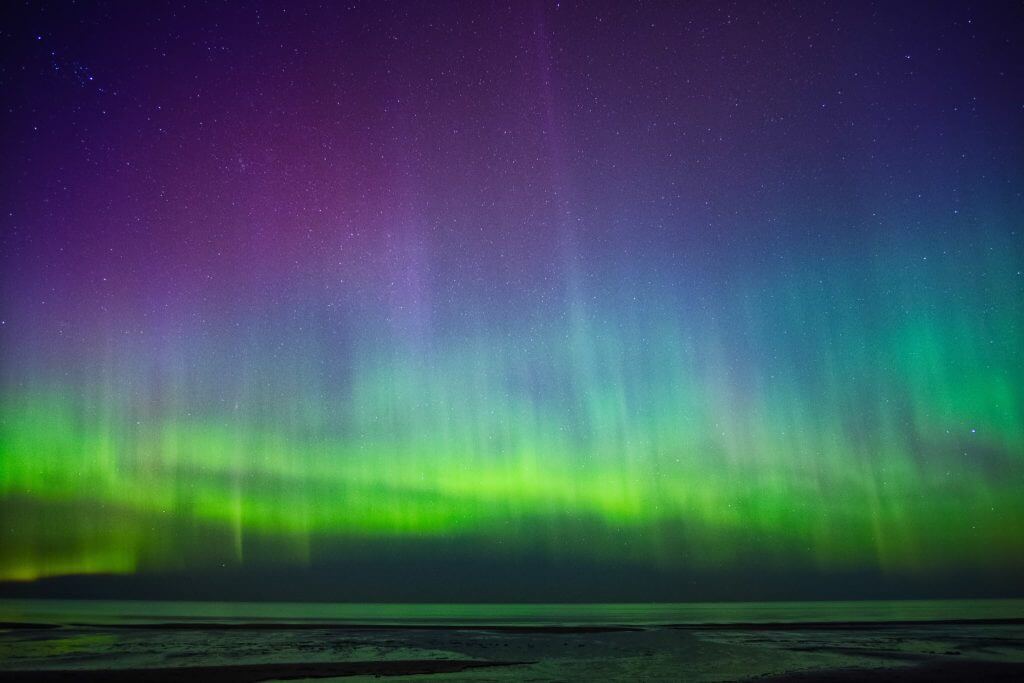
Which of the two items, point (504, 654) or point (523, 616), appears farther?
point (523, 616)

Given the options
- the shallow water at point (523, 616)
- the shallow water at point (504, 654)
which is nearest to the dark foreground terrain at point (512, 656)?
the shallow water at point (504, 654)

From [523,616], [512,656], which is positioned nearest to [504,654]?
[512,656]

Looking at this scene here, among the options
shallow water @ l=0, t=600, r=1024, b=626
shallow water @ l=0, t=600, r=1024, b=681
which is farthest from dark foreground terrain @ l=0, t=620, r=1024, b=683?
shallow water @ l=0, t=600, r=1024, b=626

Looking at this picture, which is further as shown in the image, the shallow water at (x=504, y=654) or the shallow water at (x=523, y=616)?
the shallow water at (x=523, y=616)

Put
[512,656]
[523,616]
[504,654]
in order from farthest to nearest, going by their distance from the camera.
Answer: [523,616], [504,654], [512,656]

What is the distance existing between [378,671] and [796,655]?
21.0 m

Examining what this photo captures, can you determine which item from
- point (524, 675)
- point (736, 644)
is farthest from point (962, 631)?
point (524, 675)

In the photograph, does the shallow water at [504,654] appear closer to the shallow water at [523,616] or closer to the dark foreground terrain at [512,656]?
the dark foreground terrain at [512,656]

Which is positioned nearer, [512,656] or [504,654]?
[512,656]

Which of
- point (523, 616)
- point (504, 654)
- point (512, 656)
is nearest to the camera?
point (512, 656)

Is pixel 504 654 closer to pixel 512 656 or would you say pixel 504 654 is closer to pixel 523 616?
pixel 512 656

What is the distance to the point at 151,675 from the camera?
25391 millimetres

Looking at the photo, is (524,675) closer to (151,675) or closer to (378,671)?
(378,671)

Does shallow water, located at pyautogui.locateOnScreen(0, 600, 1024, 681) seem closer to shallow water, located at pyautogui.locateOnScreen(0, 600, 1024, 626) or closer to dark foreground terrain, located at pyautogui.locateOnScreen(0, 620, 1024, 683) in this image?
dark foreground terrain, located at pyautogui.locateOnScreen(0, 620, 1024, 683)
